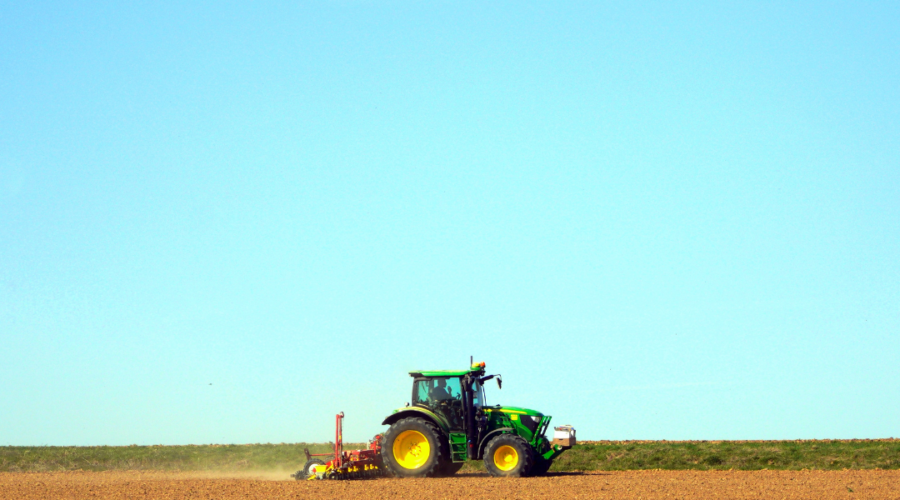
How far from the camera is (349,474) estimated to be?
68.7 ft

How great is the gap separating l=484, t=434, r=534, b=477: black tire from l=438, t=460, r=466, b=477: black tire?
57.1 inches

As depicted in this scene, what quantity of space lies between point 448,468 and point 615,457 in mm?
7549

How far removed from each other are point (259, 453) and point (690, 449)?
1655 cm

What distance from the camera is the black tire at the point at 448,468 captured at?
21.4m

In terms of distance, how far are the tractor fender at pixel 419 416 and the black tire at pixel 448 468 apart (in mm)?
1044

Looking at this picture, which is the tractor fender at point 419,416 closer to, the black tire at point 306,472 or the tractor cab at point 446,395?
the tractor cab at point 446,395

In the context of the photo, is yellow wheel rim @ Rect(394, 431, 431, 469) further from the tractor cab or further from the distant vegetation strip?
the distant vegetation strip

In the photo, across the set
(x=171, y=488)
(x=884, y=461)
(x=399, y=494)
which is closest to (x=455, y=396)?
(x=399, y=494)

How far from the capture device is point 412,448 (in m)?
21.0

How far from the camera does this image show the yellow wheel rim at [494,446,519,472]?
20.4 meters

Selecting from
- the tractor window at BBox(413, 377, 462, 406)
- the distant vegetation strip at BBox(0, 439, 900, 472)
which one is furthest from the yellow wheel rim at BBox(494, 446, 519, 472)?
the distant vegetation strip at BBox(0, 439, 900, 472)

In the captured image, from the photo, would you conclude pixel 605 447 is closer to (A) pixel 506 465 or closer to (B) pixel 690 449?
(B) pixel 690 449

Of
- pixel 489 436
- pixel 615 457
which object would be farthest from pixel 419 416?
pixel 615 457

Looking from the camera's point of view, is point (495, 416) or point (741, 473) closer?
point (495, 416)
